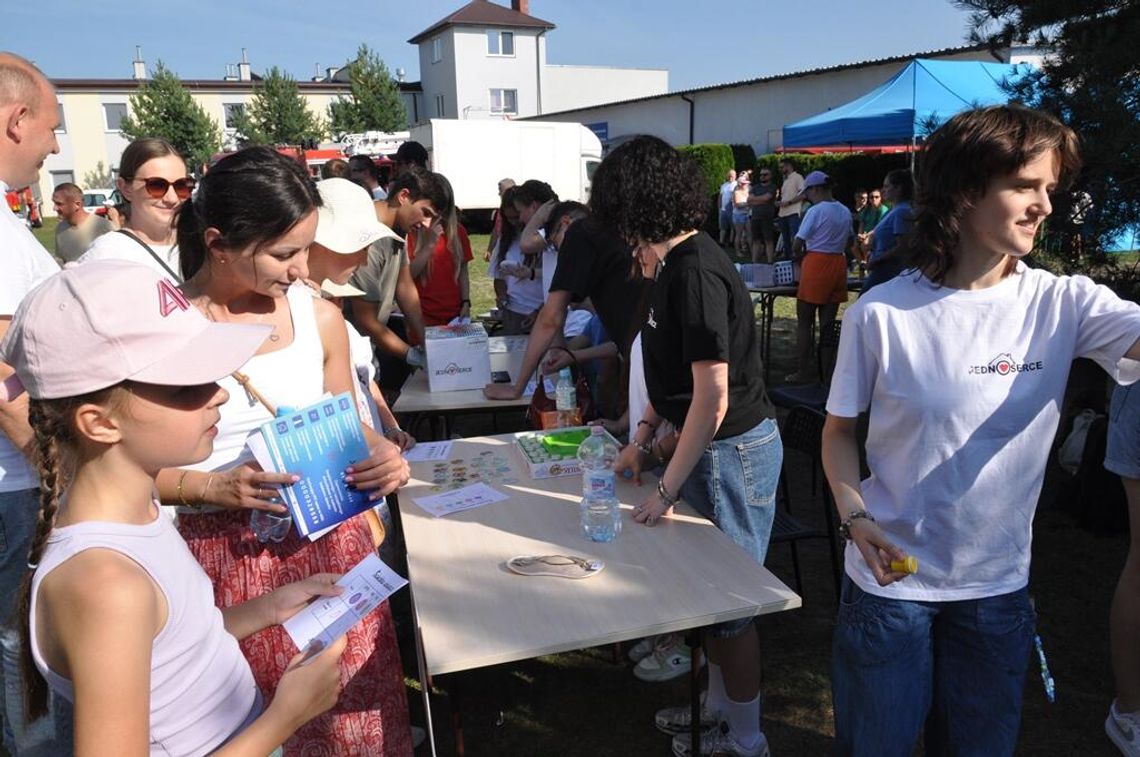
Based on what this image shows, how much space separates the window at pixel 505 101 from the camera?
40031 mm

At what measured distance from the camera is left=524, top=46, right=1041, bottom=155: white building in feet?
55.9

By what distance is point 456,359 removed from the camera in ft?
13.1

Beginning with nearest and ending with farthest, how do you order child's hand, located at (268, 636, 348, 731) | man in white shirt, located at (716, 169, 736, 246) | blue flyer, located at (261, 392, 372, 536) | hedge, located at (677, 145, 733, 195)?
child's hand, located at (268, 636, 348, 731) → blue flyer, located at (261, 392, 372, 536) → man in white shirt, located at (716, 169, 736, 246) → hedge, located at (677, 145, 733, 195)

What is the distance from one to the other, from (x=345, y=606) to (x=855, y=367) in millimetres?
1138

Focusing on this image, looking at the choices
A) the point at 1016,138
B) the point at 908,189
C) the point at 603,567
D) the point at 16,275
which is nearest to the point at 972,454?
the point at 1016,138

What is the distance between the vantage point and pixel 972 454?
5.04 feet

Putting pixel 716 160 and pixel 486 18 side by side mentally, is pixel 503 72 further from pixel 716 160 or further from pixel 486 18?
pixel 716 160

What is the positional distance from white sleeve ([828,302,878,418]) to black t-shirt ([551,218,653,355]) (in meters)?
1.80

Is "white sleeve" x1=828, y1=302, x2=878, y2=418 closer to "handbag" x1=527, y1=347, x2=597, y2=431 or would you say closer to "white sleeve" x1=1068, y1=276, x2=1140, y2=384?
"white sleeve" x1=1068, y1=276, x2=1140, y2=384


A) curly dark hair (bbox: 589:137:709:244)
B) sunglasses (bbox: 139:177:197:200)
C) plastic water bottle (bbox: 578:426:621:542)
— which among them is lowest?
plastic water bottle (bbox: 578:426:621:542)

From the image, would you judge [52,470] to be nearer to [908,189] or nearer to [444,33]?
[908,189]

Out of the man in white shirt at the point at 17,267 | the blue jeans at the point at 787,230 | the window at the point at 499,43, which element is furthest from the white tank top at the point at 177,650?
the window at the point at 499,43

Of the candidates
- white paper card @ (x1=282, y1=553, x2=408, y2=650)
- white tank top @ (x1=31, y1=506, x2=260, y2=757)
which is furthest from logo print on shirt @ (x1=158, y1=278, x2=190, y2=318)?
white paper card @ (x1=282, y1=553, x2=408, y2=650)

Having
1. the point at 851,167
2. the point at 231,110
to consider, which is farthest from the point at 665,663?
the point at 231,110
